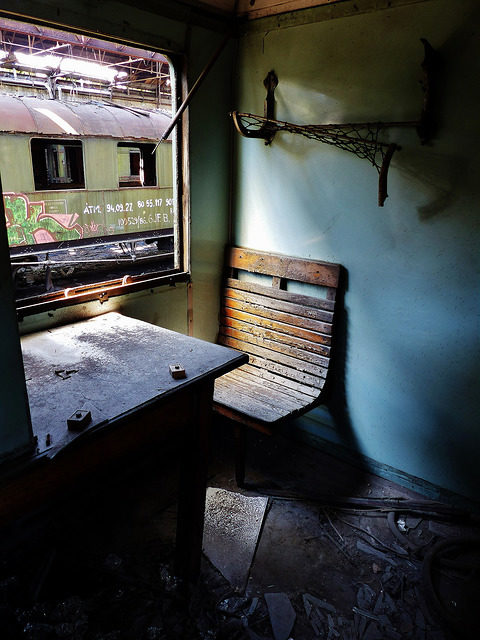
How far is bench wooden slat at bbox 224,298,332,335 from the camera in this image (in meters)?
3.46

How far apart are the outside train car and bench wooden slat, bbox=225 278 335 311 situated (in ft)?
11.2

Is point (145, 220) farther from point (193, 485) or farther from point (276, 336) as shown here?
point (193, 485)

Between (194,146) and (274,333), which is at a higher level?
(194,146)

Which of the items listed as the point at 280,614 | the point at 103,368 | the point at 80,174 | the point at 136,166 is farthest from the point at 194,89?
the point at 136,166

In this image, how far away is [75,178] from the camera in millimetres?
7930

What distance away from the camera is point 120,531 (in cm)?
291

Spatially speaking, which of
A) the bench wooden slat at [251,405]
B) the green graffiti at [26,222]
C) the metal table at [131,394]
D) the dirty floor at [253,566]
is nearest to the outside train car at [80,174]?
the green graffiti at [26,222]

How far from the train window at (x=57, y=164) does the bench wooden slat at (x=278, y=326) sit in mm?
5040

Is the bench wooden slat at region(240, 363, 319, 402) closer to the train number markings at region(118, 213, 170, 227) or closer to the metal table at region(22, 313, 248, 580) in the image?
the metal table at region(22, 313, 248, 580)

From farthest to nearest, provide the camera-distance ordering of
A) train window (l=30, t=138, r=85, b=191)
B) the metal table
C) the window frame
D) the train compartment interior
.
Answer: train window (l=30, t=138, r=85, b=191) < the window frame < the train compartment interior < the metal table

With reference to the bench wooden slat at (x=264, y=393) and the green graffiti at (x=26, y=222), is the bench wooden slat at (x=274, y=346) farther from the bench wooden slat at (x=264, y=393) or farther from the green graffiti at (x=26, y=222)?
the green graffiti at (x=26, y=222)

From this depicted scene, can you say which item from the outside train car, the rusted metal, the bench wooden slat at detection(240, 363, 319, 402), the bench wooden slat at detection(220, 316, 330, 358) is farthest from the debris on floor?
the outside train car

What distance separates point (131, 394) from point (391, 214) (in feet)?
7.04

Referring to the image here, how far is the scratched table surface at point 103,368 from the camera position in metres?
1.81
